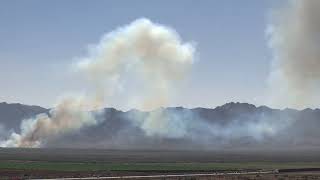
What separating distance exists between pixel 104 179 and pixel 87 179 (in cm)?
384

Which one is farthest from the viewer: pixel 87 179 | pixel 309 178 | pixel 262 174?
pixel 262 174

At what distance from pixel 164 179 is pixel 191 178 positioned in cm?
693

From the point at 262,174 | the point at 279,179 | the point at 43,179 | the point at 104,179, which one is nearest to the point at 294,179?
the point at 279,179

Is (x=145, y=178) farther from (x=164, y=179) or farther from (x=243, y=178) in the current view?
(x=243, y=178)

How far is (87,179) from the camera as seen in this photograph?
121312 millimetres

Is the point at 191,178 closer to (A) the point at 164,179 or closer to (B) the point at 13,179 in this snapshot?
(A) the point at 164,179

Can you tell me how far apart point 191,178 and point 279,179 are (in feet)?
63.6

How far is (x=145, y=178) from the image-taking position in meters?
128

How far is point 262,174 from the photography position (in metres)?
140

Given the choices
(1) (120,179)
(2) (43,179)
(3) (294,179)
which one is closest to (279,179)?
(3) (294,179)

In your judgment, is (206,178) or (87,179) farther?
(206,178)

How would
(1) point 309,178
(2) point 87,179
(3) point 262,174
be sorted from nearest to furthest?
A: (2) point 87,179
(1) point 309,178
(3) point 262,174

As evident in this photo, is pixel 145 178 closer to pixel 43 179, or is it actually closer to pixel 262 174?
pixel 43 179

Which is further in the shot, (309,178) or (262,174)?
(262,174)
